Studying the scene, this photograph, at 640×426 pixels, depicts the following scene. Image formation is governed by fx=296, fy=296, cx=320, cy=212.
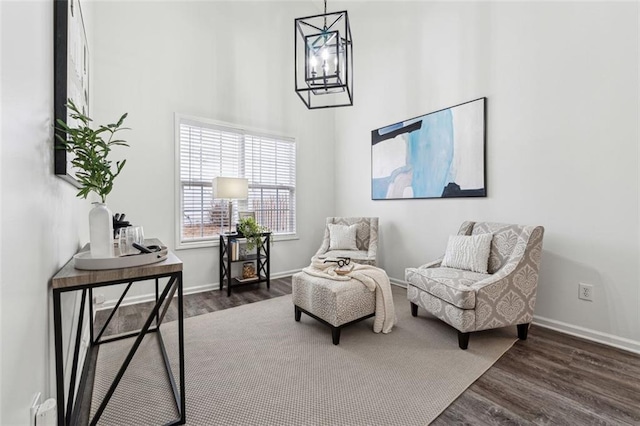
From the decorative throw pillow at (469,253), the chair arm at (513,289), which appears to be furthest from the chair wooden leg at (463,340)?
the decorative throw pillow at (469,253)

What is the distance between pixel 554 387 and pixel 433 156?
2536mm

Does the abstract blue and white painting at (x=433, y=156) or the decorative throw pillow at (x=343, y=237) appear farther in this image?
the decorative throw pillow at (x=343, y=237)

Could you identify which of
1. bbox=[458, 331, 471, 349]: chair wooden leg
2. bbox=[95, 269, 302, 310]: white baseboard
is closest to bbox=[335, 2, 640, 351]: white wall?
bbox=[458, 331, 471, 349]: chair wooden leg

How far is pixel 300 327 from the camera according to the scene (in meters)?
2.67

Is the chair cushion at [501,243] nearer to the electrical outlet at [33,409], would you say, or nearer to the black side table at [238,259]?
the black side table at [238,259]

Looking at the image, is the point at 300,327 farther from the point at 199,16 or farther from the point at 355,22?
the point at 355,22

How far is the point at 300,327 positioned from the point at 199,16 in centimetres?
395

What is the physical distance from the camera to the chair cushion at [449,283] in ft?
7.27

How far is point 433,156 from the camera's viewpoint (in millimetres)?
3629

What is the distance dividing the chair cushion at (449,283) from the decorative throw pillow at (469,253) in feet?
0.24

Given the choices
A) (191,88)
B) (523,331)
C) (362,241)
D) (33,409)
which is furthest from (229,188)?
(523,331)

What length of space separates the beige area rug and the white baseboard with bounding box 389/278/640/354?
39 cm

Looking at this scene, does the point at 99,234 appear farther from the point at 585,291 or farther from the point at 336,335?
the point at 585,291

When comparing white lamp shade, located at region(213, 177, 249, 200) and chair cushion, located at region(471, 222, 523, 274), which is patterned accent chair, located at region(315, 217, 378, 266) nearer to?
white lamp shade, located at region(213, 177, 249, 200)
